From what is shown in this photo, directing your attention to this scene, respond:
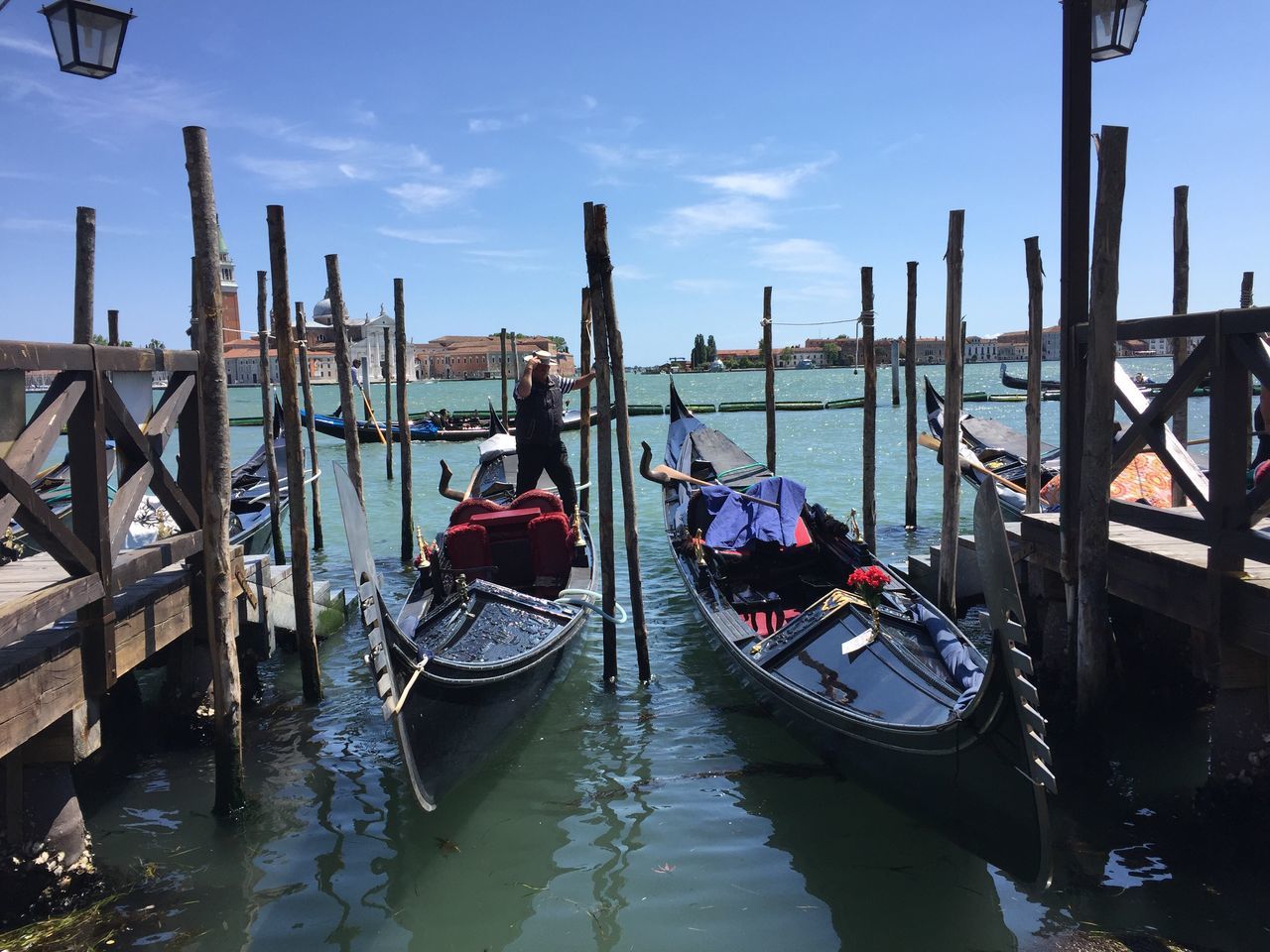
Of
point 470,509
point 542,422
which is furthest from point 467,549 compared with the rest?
point 542,422

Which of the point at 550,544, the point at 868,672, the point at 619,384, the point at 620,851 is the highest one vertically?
the point at 619,384

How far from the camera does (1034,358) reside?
486 cm

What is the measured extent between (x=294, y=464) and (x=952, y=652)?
319cm

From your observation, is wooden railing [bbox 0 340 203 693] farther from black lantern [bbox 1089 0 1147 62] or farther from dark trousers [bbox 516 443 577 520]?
black lantern [bbox 1089 0 1147 62]

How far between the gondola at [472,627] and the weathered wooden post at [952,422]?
1998mm

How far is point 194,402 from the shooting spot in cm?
393

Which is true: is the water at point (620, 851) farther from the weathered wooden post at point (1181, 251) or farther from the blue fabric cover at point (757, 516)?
the weathered wooden post at point (1181, 251)

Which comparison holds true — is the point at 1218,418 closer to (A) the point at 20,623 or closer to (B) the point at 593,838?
(B) the point at 593,838

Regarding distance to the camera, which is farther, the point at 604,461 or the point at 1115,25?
the point at 604,461

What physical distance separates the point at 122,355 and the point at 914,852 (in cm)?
322

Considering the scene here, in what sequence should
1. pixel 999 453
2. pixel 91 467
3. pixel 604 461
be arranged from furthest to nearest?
pixel 999 453 → pixel 604 461 → pixel 91 467

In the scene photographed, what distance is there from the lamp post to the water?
3.04 ft

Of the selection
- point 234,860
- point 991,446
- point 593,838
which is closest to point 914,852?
point 593,838

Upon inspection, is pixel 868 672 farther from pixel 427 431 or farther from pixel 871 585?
pixel 427 431
